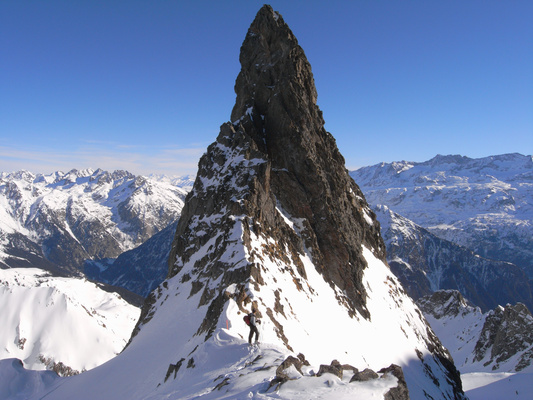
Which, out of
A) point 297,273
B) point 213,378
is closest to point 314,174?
point 297,273

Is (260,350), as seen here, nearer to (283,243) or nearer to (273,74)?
(283,243)

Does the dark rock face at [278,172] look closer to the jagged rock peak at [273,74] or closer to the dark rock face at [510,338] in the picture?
the jagged rock peak at [273,74]

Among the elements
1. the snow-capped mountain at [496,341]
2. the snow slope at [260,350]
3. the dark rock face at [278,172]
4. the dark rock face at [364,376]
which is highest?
the dark rock face at [278,172]

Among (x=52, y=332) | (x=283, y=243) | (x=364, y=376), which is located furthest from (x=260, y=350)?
(x=52, y=332)

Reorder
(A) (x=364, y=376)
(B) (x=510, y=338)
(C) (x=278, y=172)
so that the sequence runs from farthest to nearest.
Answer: (B) (x=510, y=338), (C) (x=278, y=172), (A) (x=364, y=376)

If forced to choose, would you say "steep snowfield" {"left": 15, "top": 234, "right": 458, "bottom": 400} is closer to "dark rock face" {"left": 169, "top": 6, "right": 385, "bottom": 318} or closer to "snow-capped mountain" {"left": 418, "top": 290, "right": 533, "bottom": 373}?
"dark rock face" {"left": 169, "top": 6, "right": 385, "bottom": 318}

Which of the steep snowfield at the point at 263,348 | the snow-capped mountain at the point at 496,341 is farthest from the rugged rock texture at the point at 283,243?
the snow-capped mountain at the point at 496,341
